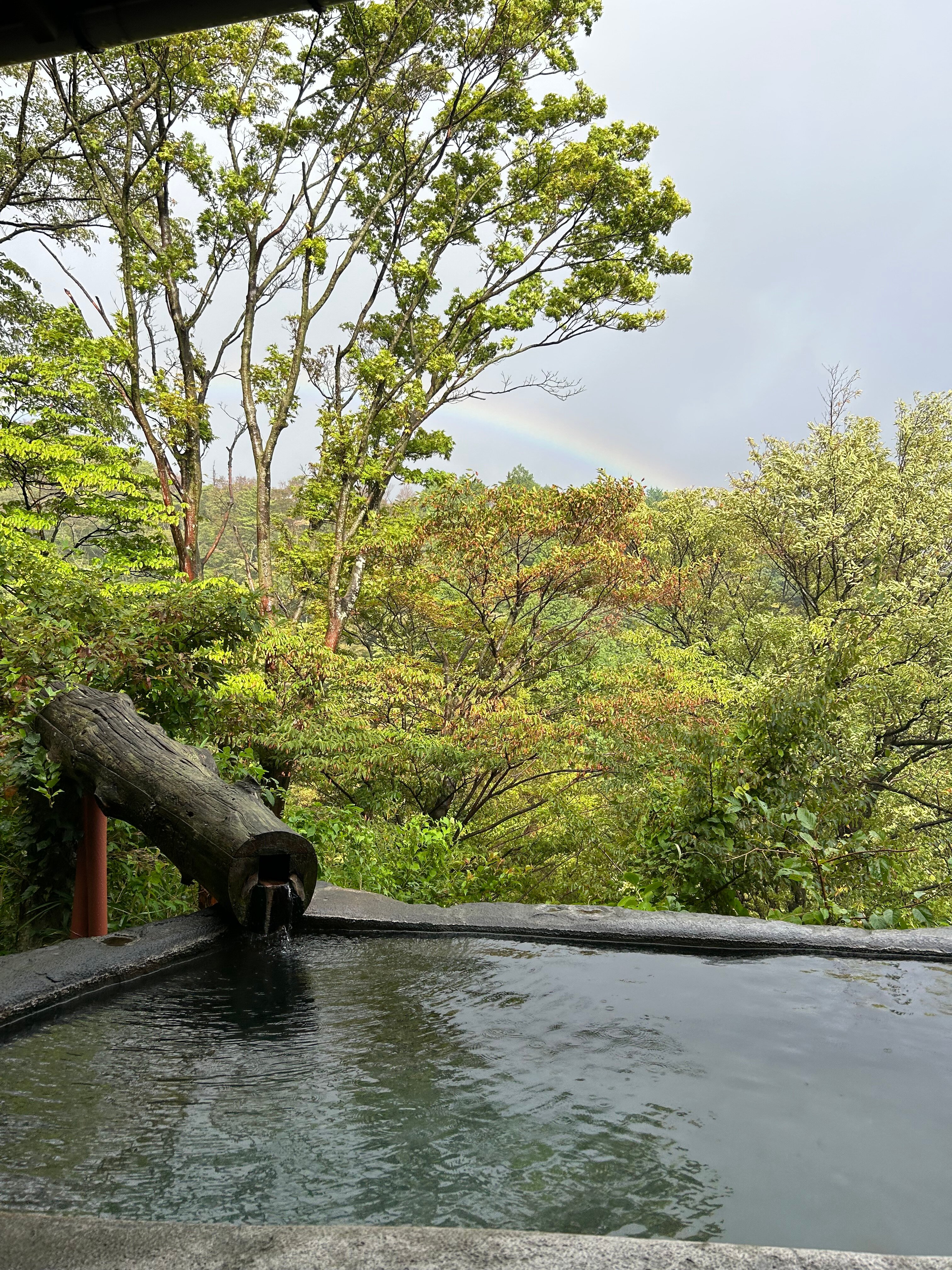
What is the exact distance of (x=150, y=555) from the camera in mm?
12734

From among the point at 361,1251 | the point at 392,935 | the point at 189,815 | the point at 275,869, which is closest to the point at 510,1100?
the point at 361,1251

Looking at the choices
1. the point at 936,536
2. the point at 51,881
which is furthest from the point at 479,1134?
the point at 936,536

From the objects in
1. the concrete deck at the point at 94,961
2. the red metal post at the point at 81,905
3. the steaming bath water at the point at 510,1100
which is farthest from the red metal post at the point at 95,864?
the steaming bath water at the point at 510,1100

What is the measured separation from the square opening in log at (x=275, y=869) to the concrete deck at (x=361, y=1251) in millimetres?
2480

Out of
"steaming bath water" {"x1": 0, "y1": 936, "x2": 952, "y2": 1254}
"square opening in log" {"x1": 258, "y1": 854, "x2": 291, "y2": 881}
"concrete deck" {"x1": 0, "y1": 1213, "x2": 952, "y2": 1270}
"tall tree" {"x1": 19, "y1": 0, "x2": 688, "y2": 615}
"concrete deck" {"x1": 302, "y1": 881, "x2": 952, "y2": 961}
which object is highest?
"tall tree" {"x1": 19, "y1": 0, "x2": 688, "y2": 615}

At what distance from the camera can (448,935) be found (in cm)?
400

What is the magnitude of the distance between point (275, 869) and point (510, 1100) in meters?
1.92

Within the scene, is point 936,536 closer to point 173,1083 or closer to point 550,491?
point 550,491

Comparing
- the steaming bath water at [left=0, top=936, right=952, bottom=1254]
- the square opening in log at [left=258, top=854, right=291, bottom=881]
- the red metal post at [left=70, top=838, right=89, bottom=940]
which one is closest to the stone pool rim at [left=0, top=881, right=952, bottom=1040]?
the steaming bath water at [left=0, top=936, right=952, bottom=1254]

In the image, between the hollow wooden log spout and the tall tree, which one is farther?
the tall tree

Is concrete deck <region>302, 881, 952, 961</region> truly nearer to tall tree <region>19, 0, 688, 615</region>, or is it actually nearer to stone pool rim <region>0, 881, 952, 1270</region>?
stone pool rim <region>0, 881, 952, 1270</region>

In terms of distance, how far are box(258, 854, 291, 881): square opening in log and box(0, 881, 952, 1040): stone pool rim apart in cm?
27

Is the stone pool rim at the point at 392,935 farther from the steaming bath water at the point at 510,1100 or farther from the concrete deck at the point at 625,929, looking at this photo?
the steaming bath water at the point at 510,1100

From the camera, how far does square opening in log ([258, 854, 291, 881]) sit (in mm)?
3881
